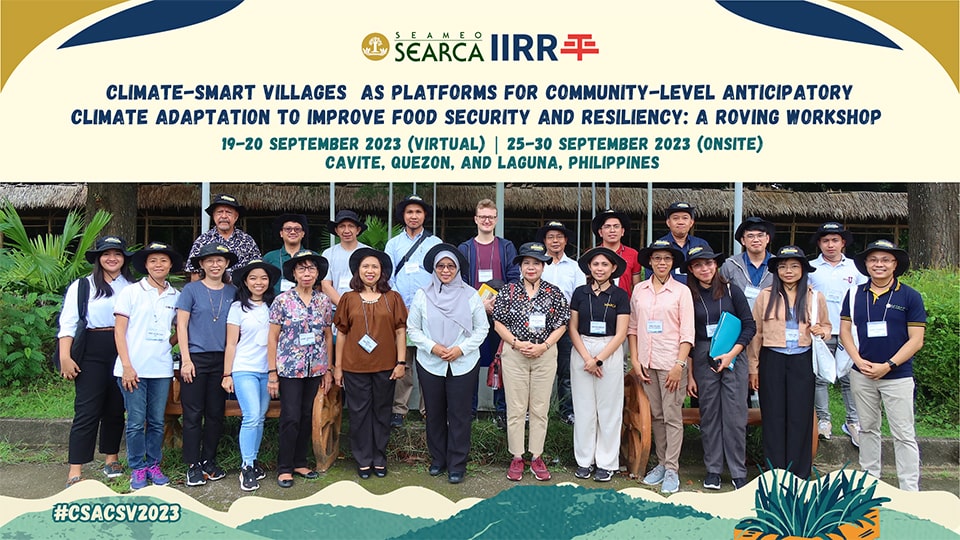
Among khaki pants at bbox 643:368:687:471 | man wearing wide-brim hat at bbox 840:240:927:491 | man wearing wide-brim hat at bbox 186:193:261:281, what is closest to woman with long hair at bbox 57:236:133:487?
man wearing wide-brim hat at bbox 186:193:261:281

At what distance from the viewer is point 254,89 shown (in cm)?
446

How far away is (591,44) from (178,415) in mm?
4039

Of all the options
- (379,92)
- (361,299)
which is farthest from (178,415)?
(379,92)

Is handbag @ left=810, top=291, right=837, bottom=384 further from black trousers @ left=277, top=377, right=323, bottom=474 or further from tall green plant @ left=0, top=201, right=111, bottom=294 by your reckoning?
tall green plant @ left=0, top=201, right=111, bottom=294

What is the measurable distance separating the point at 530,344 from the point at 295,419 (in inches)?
70.4

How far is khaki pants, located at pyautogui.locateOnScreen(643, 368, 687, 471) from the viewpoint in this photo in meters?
4.82

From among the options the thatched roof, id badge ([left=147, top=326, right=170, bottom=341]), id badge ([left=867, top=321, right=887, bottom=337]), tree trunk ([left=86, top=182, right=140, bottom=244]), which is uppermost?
the thatched roof

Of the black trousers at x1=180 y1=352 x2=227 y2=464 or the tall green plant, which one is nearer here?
the black trousers at x1=180 y1=352 x2=227 y2=464

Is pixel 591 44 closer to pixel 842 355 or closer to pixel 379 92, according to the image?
pixel 379 92

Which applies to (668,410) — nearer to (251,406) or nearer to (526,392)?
(526,392)

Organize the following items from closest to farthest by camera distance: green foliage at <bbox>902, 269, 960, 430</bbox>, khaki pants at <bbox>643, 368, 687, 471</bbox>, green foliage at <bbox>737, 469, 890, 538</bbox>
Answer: green foliage at <bbox>737, 469, 890, 538</bbox> < khaki pants at <bbox>643, 368, 687, 471</bbox> < green foliage at <bbox>902, 269, 960, 430</bbox>

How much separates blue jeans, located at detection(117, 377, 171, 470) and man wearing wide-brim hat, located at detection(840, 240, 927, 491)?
4816mm

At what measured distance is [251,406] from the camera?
15.5ft

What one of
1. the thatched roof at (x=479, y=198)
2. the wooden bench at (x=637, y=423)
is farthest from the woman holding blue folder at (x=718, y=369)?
the thatched roof at (x=479, y=198)
